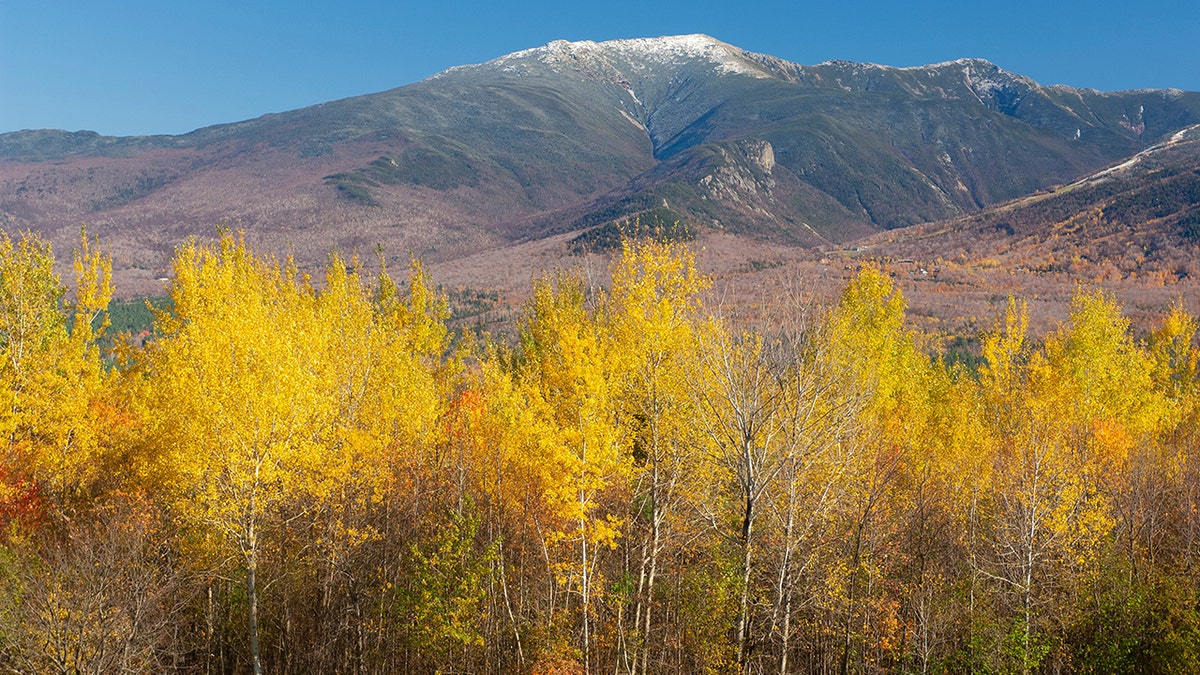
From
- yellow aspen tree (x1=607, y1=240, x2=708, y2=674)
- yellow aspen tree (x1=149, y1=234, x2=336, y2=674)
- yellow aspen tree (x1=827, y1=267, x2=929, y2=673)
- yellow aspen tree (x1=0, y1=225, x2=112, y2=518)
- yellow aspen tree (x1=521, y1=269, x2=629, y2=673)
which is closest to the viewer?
yellow aspen tree (x1=521, y1=269, x2=629, y2=673)

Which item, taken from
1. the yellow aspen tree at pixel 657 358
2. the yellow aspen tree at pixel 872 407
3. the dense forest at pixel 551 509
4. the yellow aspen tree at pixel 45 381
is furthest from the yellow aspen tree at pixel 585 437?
the yellow aspen tree at pixel 45 381

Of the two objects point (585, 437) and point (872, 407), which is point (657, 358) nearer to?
point (585, 437)

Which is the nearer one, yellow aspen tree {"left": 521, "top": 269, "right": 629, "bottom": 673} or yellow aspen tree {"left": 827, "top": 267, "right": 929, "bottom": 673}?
yellow aspen tree {"left": 521, "top": 269, "right": 629, "bottom": 673}

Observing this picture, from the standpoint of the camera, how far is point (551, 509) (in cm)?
2489

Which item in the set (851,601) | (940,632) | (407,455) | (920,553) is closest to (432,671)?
(407,455)

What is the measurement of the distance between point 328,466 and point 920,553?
2338 centimetres

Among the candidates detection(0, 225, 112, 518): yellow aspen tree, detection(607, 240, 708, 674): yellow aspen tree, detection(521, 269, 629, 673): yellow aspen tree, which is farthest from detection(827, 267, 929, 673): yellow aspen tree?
detection(0, 225, 112, 518): yellow aspen tree

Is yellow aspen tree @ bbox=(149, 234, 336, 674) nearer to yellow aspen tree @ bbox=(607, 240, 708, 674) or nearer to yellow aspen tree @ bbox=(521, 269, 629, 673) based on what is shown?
yellow aspen tree @ bbox=(521, 269, 629, 673)

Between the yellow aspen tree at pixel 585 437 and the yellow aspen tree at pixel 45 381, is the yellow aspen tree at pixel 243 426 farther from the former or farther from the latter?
the yellow aspen tree at pixel 585 437

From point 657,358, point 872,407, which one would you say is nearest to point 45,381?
point 657,358

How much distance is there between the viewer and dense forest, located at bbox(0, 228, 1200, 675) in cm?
1931

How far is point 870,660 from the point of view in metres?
25.1

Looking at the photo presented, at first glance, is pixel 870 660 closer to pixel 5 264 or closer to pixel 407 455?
pixel 407 455

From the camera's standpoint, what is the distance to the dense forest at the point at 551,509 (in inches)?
760
